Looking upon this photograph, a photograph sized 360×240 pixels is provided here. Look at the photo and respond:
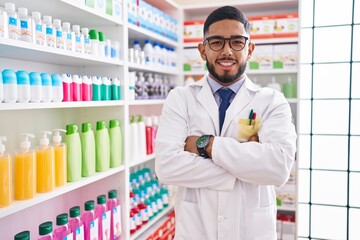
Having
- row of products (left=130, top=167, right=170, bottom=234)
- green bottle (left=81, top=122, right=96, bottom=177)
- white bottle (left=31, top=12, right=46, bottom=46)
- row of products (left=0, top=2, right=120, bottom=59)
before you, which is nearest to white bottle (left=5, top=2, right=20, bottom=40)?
row of products (left=0, top=2, right=120, bottom=59)

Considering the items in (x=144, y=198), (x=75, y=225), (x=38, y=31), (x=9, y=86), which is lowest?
(x=144, y=198)

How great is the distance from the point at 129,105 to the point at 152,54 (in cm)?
54

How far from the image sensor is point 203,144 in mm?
1739

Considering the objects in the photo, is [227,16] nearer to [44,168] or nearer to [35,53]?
[35,53]

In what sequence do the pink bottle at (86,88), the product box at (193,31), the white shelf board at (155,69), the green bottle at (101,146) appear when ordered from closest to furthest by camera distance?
the pink bottle at (86,88) < the green bottle at (101,146) < the white shelf board at (155,69) < the product box at (193,31)

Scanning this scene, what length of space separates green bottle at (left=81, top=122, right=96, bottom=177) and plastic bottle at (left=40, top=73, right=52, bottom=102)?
1.41 feet

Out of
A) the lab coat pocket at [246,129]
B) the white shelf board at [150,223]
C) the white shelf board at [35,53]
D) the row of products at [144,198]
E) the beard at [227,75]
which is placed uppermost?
the white shelf board at [35,53]

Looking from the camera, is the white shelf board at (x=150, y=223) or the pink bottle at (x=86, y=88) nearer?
the pink bottle at (x=86, y=88)

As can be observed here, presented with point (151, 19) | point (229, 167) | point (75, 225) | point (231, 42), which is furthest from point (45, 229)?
point (151, 19)

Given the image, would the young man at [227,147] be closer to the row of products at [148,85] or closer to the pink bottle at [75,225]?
the pink bottle at [75,225]

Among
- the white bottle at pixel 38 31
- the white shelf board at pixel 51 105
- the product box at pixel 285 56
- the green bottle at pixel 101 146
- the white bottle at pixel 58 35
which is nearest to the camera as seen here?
the white shelf board at pixel 51 105

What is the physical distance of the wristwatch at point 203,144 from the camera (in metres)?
1.73

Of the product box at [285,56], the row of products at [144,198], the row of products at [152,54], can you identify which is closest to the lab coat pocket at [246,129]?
the row of products at [152,54]

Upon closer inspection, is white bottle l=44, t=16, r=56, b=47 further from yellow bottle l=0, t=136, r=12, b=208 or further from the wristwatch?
the wristwatch
